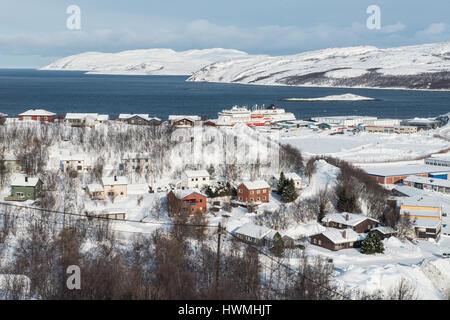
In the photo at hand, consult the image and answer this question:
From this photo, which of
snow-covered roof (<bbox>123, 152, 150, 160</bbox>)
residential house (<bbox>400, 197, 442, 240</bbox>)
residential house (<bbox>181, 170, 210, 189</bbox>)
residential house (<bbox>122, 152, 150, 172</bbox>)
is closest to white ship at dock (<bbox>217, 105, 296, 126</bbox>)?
snow-covered roof (<bbox>123, 152, 150, 160</bbox>)

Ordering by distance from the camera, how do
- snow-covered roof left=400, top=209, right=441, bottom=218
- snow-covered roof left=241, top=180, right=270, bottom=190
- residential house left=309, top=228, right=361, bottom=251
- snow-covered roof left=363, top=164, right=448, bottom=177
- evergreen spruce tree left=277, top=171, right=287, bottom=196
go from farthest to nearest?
1. snow-covered roof left=363, top=164, right=448, bottom=177
2. evergreen spruce tree left=277, top=171, right=287, bottom=196
3. snow-covered roof left=241, top=180, right=270, bottom=190
4. snow-covered roof left=400, top=209, right=441, bottom=218
5. residential house left=309, top=228, right=361, bottom=251

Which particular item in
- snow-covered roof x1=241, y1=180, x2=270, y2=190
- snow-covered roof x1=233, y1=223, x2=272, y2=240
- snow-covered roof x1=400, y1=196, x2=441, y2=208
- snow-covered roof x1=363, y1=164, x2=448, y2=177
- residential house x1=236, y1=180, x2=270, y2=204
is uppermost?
snow-covered roof x1=241, y1=180, x2=270, y2=190

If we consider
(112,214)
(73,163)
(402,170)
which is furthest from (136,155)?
(402,170)

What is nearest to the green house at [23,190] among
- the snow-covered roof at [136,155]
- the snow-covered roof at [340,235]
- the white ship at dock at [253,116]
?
the snow-covered roof at [136,155]

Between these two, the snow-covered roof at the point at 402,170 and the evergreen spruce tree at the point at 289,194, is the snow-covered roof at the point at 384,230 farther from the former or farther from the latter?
the snow-covered roof at the point at 402,170

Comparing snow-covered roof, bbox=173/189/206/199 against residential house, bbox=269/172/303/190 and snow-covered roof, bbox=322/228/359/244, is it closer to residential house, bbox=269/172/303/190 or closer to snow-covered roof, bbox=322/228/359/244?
residential house, bbox=269/172/303/190

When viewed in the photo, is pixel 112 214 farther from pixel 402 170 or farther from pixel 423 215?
pixel 402 170
